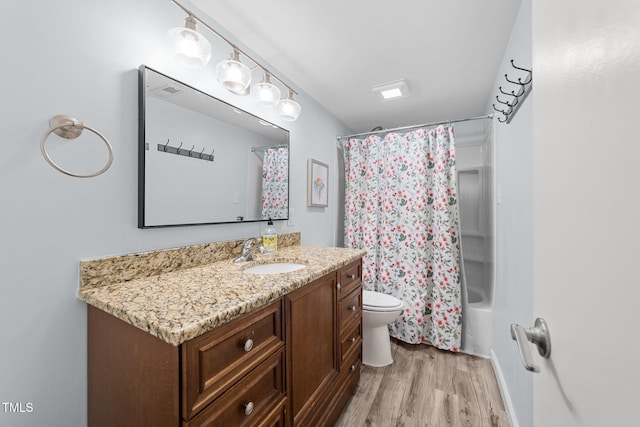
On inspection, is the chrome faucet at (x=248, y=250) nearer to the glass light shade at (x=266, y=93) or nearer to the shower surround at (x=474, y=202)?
the glass light shade at (x=266, y=93)

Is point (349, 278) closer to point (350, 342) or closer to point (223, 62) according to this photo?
point (350, 342)

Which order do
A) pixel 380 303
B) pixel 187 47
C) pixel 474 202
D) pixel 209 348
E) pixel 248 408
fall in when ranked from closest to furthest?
1. pixel 209 348
2. pixel 248 408
3. pixel 187 47
4. pixel 380 303
5. pixel 474 202

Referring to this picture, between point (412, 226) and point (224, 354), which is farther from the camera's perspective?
point (412, 226)

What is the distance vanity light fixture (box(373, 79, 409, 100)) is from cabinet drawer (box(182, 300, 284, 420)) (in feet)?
6.19

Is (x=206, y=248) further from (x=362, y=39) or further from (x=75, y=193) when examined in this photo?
(x=362, y=39)

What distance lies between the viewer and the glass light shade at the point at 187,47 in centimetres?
110

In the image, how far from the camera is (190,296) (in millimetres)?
886

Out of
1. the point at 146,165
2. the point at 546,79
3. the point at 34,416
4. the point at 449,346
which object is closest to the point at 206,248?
the point at 146,165

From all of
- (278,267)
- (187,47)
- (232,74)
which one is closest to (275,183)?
(278,267)

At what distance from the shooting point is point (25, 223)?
0.82 meters

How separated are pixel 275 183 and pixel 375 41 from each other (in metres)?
→ 1.10

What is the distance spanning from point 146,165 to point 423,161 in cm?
213

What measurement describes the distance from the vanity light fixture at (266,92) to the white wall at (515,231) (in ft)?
4.28

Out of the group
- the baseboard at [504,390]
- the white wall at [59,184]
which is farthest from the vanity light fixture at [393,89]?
the baseboard at [504,390]
